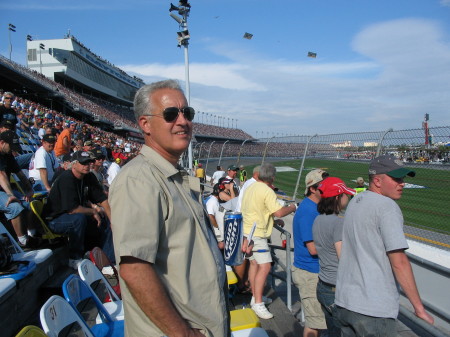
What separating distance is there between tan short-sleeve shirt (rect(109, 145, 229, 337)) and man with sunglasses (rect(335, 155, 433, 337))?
4.42 ft

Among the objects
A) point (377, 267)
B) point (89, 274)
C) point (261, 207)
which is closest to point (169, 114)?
point (377, 267)

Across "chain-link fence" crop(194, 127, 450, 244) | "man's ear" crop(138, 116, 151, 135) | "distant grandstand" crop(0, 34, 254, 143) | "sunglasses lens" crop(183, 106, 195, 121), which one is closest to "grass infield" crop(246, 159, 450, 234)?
"chain-link fence" crop(194, 127, 450, 244)

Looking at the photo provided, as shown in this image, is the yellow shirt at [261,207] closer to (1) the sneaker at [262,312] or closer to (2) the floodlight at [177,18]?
(1) the sneaker at [262,312]

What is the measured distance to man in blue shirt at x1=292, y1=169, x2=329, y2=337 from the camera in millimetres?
3336

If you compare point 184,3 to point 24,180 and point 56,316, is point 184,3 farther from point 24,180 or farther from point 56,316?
point 56,316

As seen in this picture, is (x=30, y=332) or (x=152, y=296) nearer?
(x=152, y=296)

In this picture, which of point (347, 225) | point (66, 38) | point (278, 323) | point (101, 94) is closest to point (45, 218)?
point (278, 323)

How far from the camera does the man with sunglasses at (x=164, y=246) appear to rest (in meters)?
1.25

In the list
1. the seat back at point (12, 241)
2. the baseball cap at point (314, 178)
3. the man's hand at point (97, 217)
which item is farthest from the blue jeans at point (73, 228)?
the baseball cap at point (314, 178)

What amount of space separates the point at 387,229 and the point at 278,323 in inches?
80.2

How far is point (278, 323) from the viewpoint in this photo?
3.78m

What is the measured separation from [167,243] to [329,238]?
2085 mm

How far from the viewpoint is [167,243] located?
4.35ft

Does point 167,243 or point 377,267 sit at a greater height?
point 167,243
